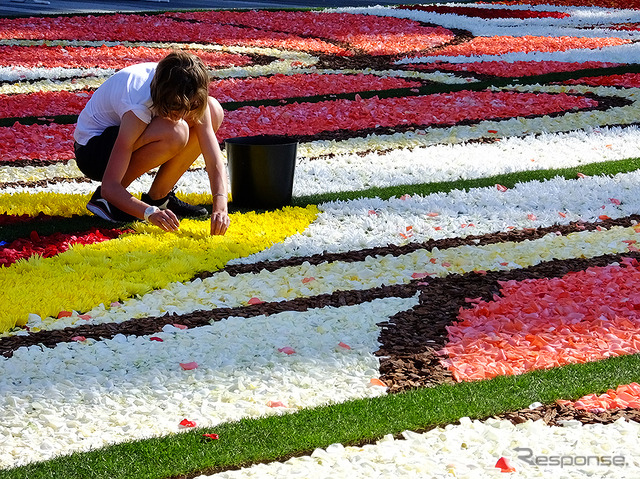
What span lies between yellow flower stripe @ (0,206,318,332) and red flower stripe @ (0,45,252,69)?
6.07m

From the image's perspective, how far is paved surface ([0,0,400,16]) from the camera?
19594mm

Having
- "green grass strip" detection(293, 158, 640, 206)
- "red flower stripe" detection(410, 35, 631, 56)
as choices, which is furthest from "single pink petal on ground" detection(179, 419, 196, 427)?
"red flower stripe" detection(410, 35, 631, 56)

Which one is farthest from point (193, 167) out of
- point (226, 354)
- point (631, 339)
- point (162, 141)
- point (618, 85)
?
point (618, 85)

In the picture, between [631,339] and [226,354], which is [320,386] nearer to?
[226,354]

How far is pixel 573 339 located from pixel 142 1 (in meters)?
19.8

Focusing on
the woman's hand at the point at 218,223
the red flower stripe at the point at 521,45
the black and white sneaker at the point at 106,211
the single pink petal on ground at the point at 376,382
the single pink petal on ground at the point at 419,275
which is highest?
the red flower stripe at the point at 521,45

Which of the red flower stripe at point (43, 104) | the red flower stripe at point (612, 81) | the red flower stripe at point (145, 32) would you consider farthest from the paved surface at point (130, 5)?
the red flower stripe at point (612, 81)

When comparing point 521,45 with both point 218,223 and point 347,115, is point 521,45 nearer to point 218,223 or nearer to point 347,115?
point 347,115

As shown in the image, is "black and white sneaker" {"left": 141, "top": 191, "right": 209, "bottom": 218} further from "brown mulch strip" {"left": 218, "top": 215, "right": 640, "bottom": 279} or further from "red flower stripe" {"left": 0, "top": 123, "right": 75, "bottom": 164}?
"red flower stripe" {"left": 0, "top": 123, "right": 75, "bottom": 164}

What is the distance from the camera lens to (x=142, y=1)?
21969mm

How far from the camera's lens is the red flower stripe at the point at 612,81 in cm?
958

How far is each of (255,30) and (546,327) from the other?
11.3 metres

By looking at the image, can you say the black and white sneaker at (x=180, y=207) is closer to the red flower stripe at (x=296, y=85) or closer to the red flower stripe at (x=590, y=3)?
the red flower stripe at (x=296, y=85)

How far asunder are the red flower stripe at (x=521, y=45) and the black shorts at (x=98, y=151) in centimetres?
A: 784
